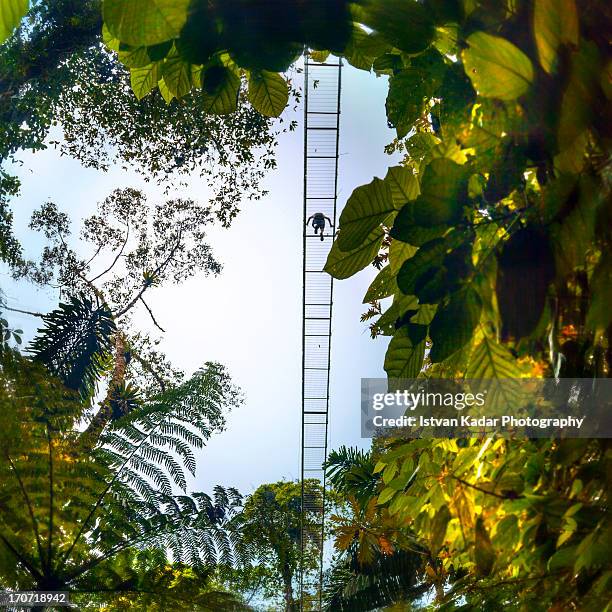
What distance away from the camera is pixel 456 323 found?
0.19 metres

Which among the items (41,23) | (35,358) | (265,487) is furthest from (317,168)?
(265,487)

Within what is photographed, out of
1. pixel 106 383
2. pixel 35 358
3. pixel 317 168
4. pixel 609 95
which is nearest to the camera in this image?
pixel 609 95

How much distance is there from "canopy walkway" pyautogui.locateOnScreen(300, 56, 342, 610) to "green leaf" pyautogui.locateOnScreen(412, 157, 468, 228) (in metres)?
1.83

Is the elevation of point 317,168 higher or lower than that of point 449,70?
higher

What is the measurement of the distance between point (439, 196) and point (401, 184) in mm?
70

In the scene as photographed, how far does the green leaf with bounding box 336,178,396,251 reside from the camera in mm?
242

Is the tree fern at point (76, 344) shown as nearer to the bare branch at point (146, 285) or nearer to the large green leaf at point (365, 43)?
the bare branch at point (146, 285)

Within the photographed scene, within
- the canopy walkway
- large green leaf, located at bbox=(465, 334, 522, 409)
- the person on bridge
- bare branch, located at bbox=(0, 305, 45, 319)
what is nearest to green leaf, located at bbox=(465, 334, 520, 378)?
large green leaf, located at bbox=(465, 334, 522, 409)

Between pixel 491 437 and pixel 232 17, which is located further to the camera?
pixel 491 437

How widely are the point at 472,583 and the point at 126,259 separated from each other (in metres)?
4.32

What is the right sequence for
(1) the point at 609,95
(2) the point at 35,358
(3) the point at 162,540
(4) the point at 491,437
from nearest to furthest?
(1) the point at 609,95
(4) the point at 491,437
(3) the point at 162,540
(2) the point at 35,358

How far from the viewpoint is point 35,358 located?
3686 mm

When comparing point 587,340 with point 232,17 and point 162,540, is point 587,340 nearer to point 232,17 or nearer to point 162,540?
point 232,17

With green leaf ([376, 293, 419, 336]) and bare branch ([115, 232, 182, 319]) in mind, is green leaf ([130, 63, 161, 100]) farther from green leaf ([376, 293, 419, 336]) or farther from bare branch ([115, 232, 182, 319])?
bare branch ([115, 232, 182, 319])
